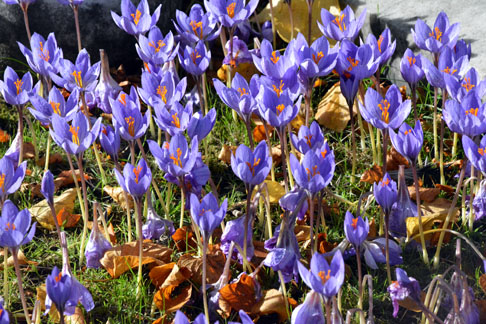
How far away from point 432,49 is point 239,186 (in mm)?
846

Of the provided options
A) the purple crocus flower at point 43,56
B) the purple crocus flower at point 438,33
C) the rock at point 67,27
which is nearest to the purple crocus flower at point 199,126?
the purple crocus flower at point 43,56

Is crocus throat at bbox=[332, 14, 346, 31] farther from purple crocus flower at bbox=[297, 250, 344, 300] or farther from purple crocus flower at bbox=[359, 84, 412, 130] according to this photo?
purple crocus flower at bbox=[297, 250, 344, 300]

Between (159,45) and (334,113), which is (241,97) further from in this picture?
(334,113)

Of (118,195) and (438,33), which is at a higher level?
(438,33)

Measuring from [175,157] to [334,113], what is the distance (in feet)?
3.84

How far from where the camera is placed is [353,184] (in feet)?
8.80

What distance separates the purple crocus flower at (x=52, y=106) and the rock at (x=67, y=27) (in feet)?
3.57

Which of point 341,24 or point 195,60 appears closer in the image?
point 195,60

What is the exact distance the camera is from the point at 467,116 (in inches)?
80.7

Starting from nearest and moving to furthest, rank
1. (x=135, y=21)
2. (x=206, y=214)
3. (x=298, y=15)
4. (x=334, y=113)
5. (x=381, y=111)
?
(x=206, y=214) < (x=381, y=111) < (x=135, y=21) < (x=334, y=113) < (x=298, y=15)

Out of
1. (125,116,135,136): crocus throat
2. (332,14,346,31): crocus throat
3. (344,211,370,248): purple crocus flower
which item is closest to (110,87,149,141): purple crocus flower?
(125,116,135,136): crocus throat

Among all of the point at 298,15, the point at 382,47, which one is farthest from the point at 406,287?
the point at 298,15

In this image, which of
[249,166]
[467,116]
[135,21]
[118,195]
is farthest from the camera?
[135,21]

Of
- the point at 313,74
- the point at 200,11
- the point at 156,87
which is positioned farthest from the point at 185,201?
the point at 200,11
